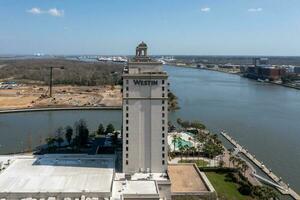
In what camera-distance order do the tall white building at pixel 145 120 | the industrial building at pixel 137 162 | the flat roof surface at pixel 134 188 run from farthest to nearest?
the tall white building at pixel 145 120
the industrial building at pixel 137 162
the flat roof surface at pixel 134 188

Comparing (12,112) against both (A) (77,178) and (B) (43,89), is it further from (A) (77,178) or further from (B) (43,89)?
(A) (77,178)

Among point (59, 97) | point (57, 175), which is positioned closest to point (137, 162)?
point (57, 175)

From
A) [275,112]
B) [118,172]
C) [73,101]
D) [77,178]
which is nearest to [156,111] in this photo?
[118,172]

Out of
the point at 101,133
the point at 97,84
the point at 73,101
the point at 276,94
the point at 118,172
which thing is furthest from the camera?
the point at 97,84

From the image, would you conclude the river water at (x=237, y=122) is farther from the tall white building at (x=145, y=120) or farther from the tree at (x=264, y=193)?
the tall white building at (x=145, y=120)

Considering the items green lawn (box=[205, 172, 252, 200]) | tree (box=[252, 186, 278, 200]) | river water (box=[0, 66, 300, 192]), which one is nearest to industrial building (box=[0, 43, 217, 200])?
green lawn (box=[205, 172, 252, 200])

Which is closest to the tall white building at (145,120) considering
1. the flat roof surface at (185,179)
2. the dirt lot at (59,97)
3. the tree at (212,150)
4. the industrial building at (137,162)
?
the industrial building at (137,162)

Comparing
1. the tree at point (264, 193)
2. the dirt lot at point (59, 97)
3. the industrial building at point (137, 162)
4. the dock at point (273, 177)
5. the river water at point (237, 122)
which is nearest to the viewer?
the industrial building at point (137, 162)
